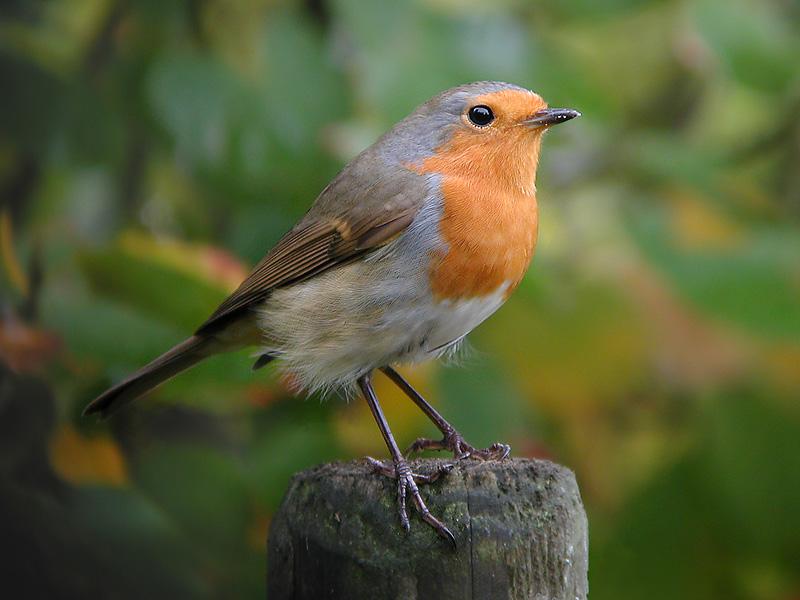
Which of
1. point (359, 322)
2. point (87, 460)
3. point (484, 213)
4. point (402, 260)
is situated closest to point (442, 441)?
point (359, 322)

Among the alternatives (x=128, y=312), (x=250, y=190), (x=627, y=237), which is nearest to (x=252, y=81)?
(x=250, y=190)

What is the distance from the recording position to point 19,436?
3047 millimetres

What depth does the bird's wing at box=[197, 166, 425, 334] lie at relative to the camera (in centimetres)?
324

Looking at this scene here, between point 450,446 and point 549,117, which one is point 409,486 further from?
point 549,117

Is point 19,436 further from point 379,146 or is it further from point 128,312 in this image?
point 379,146

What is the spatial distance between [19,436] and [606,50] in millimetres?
2675

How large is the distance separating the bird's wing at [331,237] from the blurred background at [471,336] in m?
0.11

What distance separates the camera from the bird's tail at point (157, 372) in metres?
3.33

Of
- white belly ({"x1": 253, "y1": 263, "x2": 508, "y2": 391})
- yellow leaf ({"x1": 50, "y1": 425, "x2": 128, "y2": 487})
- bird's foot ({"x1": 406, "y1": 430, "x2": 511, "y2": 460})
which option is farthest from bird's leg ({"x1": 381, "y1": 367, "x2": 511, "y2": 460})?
yellow leaf ({"x1": 50, "y1": 425, "x2": 128, "y2": 487})

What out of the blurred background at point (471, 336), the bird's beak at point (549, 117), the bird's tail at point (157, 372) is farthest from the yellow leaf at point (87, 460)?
the bird's beak at point (549, 117)

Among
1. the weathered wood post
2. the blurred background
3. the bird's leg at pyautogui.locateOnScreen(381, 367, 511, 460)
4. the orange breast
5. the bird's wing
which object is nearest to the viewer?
the weathered wood post

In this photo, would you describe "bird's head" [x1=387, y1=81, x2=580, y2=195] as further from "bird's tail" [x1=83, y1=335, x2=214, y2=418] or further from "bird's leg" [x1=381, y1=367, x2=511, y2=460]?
"bird's tail" [x1=83, y1=335, x2=214, y2=418]

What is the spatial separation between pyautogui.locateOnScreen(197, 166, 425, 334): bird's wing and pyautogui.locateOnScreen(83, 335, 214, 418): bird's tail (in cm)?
9

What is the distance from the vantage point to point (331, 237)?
11.0ft
